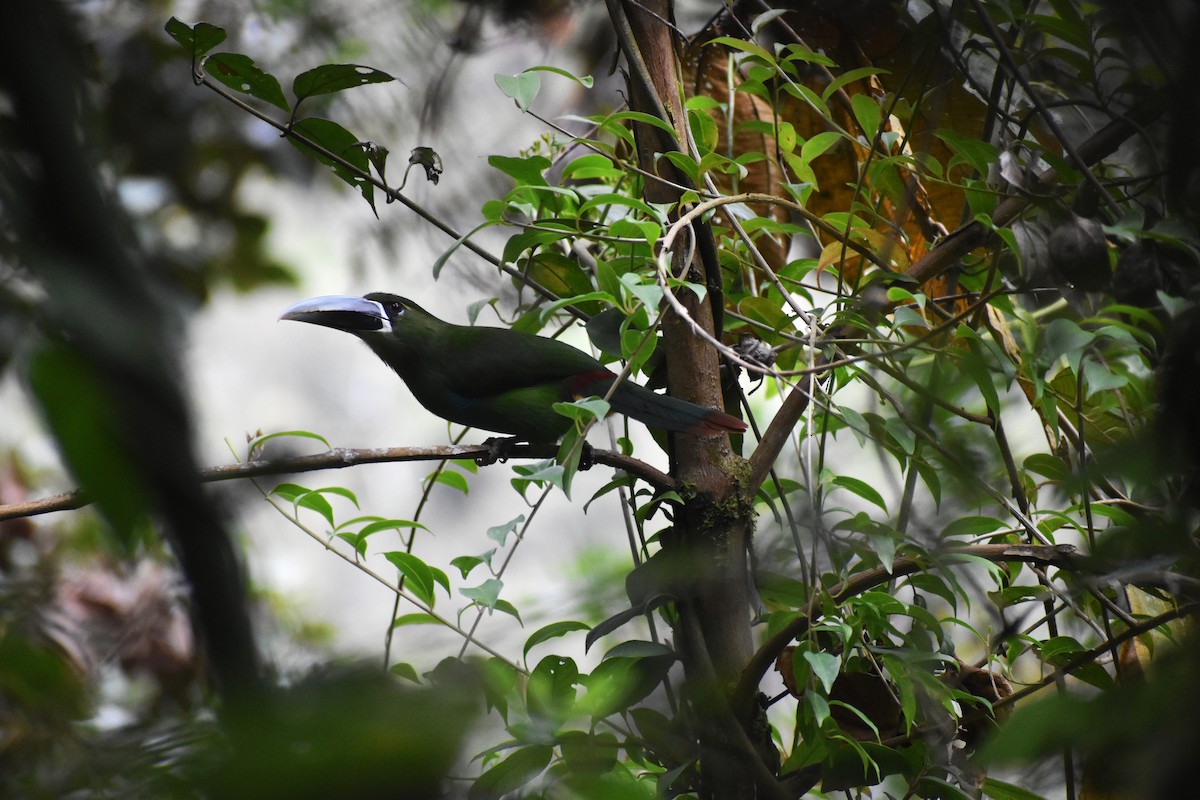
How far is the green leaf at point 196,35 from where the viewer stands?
1460 mm

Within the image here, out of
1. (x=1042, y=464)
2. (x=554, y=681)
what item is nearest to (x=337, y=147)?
(x=554, y=681)

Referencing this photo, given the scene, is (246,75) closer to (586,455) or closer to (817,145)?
(586,455)

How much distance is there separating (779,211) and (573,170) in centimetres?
62

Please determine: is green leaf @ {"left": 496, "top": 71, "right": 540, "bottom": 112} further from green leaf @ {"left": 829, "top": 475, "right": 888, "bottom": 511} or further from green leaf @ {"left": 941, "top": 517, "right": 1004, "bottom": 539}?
green leaf @ {"left": 941, "top": 517, "right": 1004, "bottom": 539}

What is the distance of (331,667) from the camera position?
43cm

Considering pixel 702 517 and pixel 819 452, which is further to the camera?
pixel 819 452

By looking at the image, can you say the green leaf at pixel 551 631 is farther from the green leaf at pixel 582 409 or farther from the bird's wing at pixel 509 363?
the bird's wing at pixel 509 363

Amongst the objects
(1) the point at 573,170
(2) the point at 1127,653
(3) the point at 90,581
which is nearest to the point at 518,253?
(1) the point at 573,170

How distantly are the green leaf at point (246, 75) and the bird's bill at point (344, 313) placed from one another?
0.77 m

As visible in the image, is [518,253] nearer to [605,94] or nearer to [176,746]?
[176,746]

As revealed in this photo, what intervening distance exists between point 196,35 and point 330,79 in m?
0.21

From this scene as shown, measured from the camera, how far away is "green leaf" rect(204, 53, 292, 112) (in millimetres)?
1537

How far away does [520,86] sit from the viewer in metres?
1.66

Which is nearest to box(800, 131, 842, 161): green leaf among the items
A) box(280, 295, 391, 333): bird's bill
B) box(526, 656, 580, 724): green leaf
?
box(526, 656, 580, 724): green leaf
